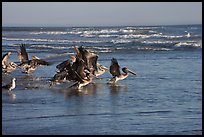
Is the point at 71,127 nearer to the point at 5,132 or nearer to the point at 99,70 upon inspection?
the point at 5,132

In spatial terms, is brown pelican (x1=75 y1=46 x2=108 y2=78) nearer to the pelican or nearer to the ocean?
the ocean

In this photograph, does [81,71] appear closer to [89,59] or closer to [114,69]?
[89,59]

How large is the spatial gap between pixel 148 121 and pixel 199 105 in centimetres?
186

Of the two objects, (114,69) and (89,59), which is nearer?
(114,69)

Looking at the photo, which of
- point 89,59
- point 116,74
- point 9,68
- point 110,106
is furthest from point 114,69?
point 110,106

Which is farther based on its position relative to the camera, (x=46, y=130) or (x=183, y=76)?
(x=183, y=76)

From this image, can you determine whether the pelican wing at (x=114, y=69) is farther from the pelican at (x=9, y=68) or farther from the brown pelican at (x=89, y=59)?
the pelican at (x=9, y=68)

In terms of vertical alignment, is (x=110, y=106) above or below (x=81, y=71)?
below

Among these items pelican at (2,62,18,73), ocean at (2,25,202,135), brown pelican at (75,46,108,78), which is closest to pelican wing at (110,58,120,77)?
ocean at (2,25,202,135)

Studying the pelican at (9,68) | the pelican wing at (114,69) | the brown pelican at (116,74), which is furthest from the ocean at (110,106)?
the pelican at (9,68)

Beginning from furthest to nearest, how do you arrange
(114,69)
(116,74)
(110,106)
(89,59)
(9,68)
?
(9,68) < (89,59) < (114,69) < (116,74) < (110,106)

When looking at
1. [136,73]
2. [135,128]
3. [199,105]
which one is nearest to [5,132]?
[135,128]

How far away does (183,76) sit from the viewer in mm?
14102

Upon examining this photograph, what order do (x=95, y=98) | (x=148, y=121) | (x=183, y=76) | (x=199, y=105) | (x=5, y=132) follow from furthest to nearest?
(x=183, y=76) → (x=95, y=98) → (x=199, y=105) → (x=148, y=121) → (x=5, y=132)
